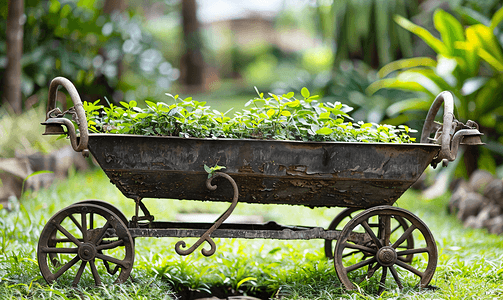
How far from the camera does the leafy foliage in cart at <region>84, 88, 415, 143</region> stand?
2.24 meters

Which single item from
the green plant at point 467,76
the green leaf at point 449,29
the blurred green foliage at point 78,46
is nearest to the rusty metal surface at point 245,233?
the green plant at point 467,76

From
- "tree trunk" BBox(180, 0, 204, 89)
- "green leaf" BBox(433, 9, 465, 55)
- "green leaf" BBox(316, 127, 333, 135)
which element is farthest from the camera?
"tree trunk" BBox(180, 0, 204, 89)

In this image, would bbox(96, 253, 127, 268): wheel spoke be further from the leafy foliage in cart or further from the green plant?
the green plant

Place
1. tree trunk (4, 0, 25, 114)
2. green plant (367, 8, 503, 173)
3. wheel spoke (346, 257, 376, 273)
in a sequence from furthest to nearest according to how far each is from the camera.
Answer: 1. green plant (367, 8, 503, 173)
2. tree trunk (4, 0, 25, 114)
3. wheel spoke (346, 257, 376, 273)

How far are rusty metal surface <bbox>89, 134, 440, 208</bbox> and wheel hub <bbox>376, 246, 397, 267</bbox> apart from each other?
335mm

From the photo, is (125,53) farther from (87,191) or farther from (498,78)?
(498,78)

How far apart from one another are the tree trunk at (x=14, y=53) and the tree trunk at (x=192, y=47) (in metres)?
8.10

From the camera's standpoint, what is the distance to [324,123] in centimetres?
230

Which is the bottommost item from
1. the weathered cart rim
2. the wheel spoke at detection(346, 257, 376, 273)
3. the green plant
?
the wheel spoke at detection(346, 257, 376, 273)

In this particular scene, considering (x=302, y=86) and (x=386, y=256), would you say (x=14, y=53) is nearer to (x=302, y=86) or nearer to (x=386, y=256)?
(x=302, y=86)

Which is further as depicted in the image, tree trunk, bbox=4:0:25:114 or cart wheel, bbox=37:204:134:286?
tree trunk, bbox=4:0:25:114

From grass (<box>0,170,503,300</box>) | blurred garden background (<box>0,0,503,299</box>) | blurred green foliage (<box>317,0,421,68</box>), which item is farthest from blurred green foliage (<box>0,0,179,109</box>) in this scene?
blurred green foliage (<box>317,0,421,68</box>)

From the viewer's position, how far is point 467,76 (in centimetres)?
510

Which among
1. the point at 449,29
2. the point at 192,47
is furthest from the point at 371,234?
the point at 192,47
